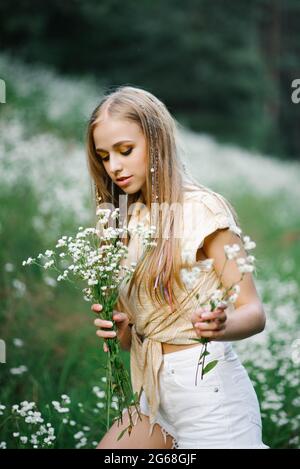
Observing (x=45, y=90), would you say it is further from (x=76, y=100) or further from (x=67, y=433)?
(x=67, y=433)

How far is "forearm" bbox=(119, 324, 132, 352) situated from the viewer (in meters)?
2.25

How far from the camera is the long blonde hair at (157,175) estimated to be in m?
2.10

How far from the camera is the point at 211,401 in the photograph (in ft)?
6.64

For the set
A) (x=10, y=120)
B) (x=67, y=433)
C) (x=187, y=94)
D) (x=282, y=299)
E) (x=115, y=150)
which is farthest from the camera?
(x=187, y=94)

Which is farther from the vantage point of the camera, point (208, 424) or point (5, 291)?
point (5, 291)

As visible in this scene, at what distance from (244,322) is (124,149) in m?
0.75

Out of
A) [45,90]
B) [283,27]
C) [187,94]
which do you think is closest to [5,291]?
[45,90]

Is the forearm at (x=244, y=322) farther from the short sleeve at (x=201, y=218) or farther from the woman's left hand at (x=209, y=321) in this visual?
the short sleeve at (x=201, y=218)

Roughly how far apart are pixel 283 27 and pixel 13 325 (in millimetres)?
21595

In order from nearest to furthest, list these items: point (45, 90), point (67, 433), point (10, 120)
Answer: point (67, 433) → point (10, 120) → point (45, 90)

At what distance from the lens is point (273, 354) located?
13.1 feet

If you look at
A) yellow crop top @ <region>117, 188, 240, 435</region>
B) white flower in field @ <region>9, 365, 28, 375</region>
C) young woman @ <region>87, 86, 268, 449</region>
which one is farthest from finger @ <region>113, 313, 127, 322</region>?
white flower in field @ <region>9, 365, 28, 375</region>

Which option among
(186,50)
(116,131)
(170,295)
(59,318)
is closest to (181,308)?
(170,295)

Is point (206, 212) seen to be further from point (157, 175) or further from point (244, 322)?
point (244, 322)
